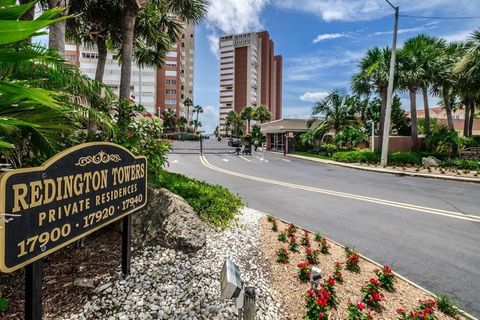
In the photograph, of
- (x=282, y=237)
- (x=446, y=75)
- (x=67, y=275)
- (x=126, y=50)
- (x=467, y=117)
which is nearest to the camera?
(x=67, y=275)

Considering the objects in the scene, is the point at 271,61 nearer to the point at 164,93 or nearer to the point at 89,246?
the point at 164,93

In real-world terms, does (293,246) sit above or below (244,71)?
below

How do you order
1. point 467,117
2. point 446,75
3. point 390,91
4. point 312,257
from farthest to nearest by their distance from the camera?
point 467,117, point 446,75, point 390,91, point 312,257

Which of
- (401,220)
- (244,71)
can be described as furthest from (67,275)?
(244,71)

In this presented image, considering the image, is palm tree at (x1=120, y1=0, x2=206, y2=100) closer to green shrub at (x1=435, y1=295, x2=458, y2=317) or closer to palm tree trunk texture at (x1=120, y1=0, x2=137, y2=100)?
palm tree trunk texture at (x1=120, y1=0, x2=137, y2=100)

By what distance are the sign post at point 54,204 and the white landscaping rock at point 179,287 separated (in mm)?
914

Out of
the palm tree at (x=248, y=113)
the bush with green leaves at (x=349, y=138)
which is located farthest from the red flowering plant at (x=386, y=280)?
the palm tree at (x=248, y=113)

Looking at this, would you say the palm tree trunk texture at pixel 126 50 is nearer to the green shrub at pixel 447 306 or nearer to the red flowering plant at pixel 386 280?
the red flowering plant at pixel 386 280

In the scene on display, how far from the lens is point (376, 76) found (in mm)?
21031

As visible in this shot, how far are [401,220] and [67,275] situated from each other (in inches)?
266

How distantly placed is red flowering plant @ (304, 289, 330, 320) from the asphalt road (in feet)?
5.85

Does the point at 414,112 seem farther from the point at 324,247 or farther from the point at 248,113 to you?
the point at 248,113

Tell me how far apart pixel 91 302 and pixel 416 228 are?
6.20 m

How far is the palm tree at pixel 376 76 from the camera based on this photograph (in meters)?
20.7
